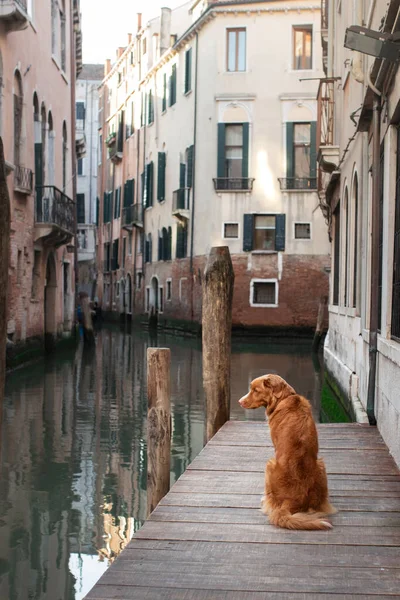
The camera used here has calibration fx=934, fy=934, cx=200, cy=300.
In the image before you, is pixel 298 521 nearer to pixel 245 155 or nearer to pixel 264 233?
pixel 264 233

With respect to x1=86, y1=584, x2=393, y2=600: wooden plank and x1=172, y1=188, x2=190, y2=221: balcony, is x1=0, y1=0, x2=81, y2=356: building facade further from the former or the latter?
x1=86, y1=584, x2=393, y2=600: wooden plank

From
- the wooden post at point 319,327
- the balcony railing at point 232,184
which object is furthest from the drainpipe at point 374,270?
the balcony railing at point 232,184

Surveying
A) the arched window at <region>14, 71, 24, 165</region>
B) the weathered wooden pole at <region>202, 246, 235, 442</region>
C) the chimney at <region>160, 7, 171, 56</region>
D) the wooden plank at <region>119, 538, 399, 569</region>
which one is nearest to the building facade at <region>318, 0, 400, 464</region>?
the weathered wooden pole at <region>202, 246, 235, 442</region>

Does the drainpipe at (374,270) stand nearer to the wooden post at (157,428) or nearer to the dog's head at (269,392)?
the wooden post at (157,428)

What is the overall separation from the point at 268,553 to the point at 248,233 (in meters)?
23.2

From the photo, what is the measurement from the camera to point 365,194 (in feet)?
29.6

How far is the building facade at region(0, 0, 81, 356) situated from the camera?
16.9 metres

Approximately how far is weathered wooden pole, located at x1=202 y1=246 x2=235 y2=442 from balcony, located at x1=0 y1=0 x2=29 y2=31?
895cm

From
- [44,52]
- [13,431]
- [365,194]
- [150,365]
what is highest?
[44,52]

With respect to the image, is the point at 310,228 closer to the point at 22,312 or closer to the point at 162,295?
the point at 162,295

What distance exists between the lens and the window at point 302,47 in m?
27.2

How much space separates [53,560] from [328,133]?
30.2ft

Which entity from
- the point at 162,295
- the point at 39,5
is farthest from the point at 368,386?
the point at 162,295

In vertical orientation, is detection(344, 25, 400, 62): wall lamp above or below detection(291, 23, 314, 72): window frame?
below
